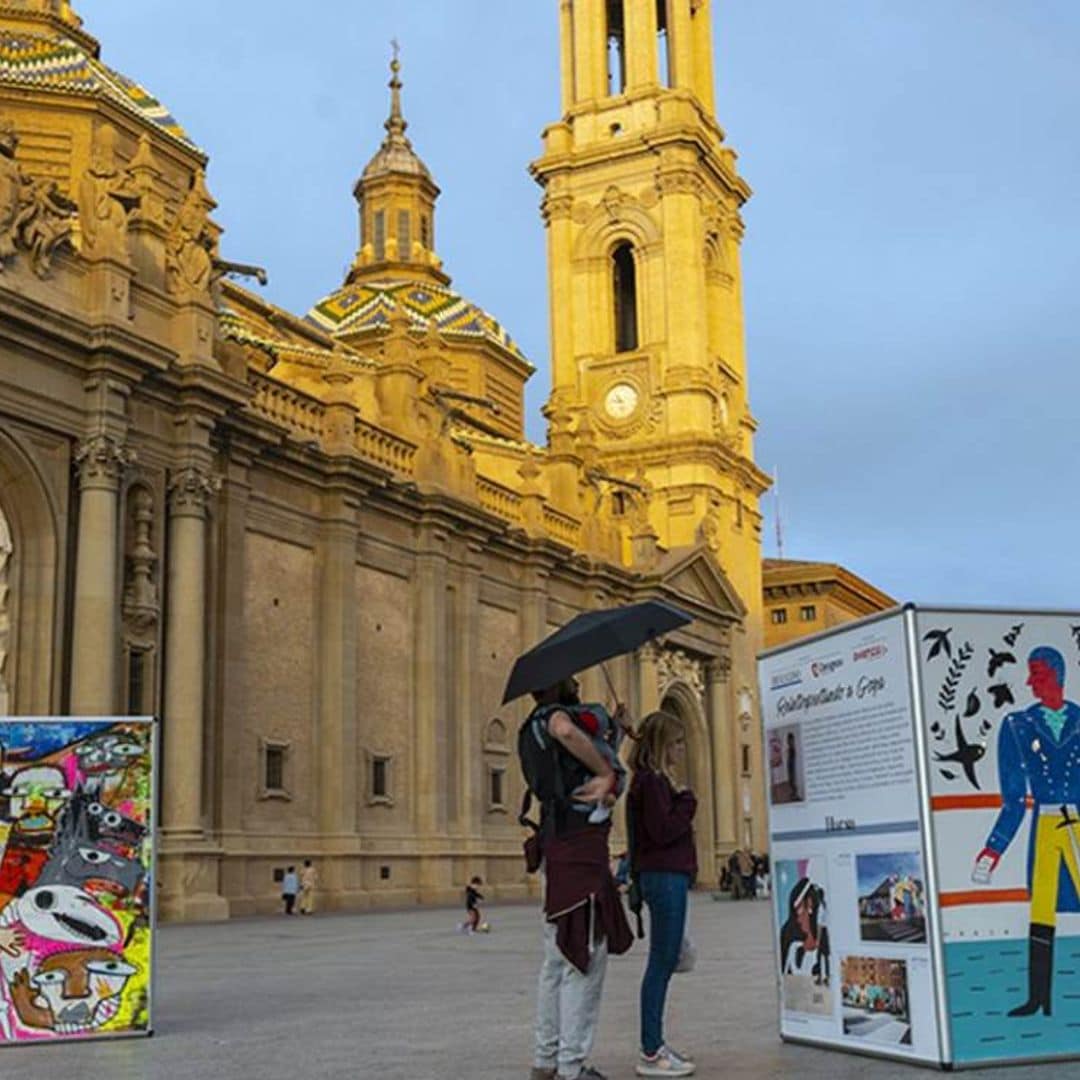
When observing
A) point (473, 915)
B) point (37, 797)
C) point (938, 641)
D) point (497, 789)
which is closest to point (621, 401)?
point (497, 789)

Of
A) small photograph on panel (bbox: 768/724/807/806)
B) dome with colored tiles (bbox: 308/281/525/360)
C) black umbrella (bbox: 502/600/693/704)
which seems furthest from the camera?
dome with colored tiles (bbox: 308/281/525/360)

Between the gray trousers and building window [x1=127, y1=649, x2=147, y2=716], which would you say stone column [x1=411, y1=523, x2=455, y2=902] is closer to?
building window [x1=127, y1=649, x2=147, y2=716]

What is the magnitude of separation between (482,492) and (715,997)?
2830 centimetres

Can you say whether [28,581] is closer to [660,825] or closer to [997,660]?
[660,825]

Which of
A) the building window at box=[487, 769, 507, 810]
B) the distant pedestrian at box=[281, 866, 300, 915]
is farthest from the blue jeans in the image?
the building window at box=[487, 769, 507, 810]

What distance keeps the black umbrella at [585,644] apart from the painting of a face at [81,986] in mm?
3659

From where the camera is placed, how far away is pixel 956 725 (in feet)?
27.6

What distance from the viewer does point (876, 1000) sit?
868 centimetres

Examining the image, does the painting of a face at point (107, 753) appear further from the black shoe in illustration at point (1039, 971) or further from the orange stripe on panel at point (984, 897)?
the black shoe in illustration at point (1039, 971)

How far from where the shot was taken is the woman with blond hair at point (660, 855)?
27.3 feet

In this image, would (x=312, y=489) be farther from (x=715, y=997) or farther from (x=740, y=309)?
(x=740, y=309)

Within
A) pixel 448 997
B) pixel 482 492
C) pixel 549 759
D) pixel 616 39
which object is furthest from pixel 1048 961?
pixel 616 39

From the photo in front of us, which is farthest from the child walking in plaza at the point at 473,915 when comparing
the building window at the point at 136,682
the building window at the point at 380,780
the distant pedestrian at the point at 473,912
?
the building window at the point at 380,780

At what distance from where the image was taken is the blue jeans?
27.1 feet
